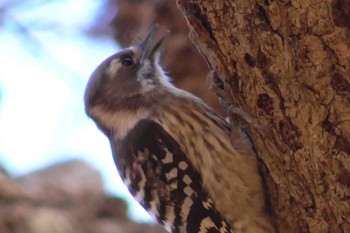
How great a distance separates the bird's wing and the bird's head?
289mm

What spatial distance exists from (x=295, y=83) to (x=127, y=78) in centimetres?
143

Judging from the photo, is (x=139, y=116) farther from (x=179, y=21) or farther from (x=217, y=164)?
(x=179, y=21)

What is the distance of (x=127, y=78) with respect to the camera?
406cm

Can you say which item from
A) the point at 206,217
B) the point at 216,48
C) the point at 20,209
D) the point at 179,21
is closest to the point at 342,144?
the point at 216,48

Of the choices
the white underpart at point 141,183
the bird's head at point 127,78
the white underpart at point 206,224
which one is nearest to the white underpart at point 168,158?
the white underpart at point 141,183

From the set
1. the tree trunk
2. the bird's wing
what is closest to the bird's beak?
the bird's wing

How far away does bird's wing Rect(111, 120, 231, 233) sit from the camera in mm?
3386

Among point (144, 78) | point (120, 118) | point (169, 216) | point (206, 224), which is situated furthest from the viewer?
point (144, 78)

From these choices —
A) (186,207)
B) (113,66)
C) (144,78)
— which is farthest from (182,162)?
(113,66)

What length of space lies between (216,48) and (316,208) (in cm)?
71

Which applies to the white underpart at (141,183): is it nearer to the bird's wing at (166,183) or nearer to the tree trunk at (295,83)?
the bird's wing at (166,183)

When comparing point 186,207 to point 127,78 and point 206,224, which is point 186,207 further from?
point 127,78

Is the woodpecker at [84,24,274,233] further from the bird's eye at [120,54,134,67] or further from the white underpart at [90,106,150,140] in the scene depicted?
the bird's eye at [120,54,134,67]

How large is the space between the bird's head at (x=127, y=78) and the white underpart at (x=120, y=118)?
Result: 1.4 inches
